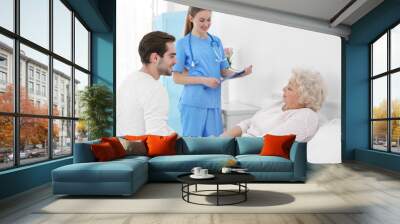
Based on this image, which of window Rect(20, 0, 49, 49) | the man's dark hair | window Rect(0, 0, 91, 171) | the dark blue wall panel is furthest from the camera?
the dark blue wall panel

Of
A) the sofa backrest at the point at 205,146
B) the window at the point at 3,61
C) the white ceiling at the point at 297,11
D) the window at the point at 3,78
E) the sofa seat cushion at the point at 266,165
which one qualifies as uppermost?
the white ceiling at the point at 297,11

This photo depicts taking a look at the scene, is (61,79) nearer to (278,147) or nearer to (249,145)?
(249,145)

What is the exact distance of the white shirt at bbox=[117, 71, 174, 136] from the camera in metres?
8.77

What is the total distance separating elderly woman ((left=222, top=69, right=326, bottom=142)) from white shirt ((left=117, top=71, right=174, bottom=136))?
1.73 meters

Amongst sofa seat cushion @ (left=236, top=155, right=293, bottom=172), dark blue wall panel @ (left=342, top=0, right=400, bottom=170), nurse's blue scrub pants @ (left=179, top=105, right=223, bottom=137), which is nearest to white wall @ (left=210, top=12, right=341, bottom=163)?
dark blue wall panel @ (left=342, top=0, right=400, bottom=170)

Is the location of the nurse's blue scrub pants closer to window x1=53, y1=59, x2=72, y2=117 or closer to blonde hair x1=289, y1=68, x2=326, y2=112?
blonde hair x1=289, y1=68, x2=326, y2=112

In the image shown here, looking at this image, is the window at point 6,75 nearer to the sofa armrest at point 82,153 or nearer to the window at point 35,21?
the window at point 35,21

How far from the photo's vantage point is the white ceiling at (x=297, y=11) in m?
8.14

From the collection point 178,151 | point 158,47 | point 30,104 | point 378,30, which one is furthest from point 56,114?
point 378,30

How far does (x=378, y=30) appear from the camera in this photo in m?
8.84

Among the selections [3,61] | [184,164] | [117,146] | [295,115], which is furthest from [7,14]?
[295,115]

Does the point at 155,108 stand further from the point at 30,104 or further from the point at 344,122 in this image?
the point at 344,122

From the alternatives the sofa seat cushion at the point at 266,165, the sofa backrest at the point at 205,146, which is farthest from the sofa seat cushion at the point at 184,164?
the sofa backrest at the point at 205,146

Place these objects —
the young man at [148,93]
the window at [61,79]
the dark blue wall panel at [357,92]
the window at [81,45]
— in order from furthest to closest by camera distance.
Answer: the dark blue wall panel at [357,92], the young man at [148,93], the window at [81,45], the window at [61,79]
